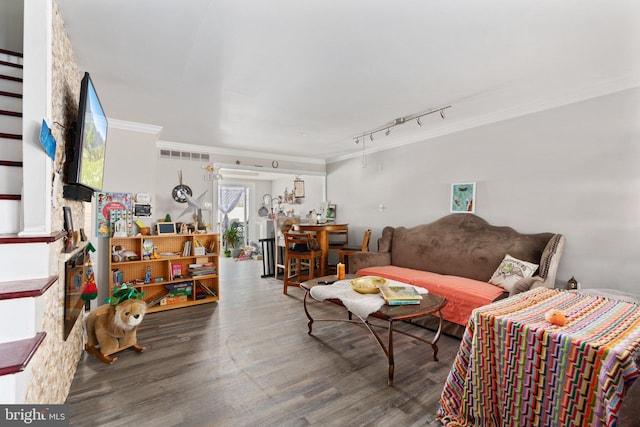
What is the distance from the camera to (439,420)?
1736mm

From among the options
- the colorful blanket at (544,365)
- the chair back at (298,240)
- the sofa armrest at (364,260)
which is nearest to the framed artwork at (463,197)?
the sofa armrest at (364,260)

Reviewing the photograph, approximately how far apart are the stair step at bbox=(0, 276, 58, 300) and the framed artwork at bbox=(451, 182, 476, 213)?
13.6 feet

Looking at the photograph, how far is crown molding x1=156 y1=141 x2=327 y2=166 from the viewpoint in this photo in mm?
4634

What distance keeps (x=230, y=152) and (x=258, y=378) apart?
4.03 metres

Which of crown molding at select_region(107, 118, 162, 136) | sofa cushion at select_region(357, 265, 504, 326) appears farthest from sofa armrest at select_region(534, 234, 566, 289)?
crown molding at select_region(107, 118, 162, 136)

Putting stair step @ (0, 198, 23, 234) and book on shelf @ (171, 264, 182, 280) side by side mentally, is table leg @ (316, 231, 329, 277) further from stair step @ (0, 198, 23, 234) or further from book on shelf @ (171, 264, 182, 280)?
stair step @ (0, 198, 23, 234)

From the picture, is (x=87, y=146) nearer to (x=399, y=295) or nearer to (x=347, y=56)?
(x=347, y=56)

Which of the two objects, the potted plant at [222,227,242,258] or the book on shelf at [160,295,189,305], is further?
the potted plant at [222,227,242,258]

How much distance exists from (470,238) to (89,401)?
4.03 meters

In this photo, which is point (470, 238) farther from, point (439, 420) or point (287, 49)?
point (287, 49)

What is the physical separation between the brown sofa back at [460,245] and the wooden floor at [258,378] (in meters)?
1.04

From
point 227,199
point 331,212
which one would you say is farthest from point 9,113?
point 227,199

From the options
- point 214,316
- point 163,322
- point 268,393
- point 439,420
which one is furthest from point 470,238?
point 163,322

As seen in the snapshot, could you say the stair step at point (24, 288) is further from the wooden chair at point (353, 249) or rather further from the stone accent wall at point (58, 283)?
the wooden chair at point (353, 249)
